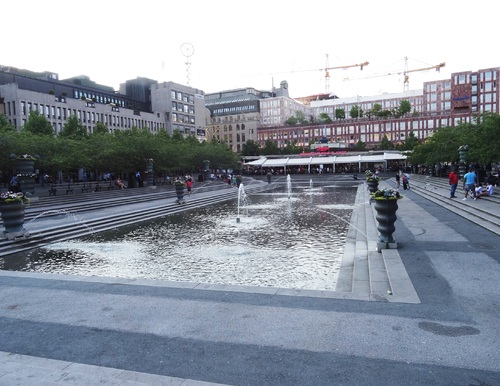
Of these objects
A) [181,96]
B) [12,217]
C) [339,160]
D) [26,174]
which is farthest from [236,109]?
[12,217]

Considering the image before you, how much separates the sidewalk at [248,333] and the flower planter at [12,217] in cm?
597

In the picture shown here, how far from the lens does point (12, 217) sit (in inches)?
517

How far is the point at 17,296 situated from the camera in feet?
24.4

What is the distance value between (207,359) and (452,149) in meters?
38.3

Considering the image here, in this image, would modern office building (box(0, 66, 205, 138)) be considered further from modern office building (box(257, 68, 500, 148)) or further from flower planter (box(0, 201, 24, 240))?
flower planter (box(0, 201, 24, 240))

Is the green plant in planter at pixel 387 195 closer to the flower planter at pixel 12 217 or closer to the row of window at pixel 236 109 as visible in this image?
the flower planter at pixel 12 217

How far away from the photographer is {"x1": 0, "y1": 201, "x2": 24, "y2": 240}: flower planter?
1302 cm

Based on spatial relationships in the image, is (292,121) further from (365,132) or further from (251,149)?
(251,149)

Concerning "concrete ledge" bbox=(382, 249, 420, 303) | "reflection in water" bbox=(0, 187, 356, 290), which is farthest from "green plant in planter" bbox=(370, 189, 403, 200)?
"reflection in water" bbox=(0, 187, 356, 290)

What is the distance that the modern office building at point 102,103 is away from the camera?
212 ft

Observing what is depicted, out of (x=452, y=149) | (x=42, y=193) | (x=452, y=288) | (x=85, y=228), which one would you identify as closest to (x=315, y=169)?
(x=452, y=149)

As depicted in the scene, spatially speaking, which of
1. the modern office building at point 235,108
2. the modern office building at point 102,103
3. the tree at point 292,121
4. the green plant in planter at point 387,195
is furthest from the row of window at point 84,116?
the green plant in planter at point 387,195

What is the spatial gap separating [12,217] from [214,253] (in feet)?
25.0

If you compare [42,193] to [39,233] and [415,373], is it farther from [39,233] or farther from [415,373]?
[415,373]
